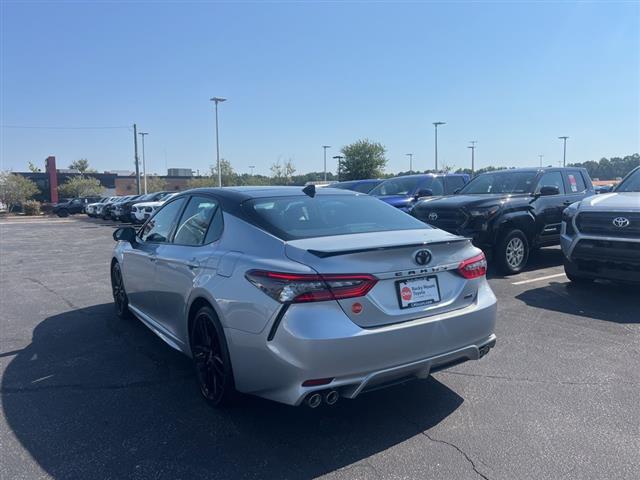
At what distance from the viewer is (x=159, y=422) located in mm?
3488

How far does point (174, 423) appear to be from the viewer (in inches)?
137

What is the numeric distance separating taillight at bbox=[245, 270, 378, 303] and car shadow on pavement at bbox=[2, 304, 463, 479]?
956 mm

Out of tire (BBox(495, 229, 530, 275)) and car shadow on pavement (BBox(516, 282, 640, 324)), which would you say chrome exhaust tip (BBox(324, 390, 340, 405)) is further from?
tire (BBox(495, 229, 530, 275))

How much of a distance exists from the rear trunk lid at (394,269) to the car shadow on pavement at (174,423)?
32.0 inches

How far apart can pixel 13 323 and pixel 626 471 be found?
6.30m

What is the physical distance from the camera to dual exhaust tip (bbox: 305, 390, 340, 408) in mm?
2916

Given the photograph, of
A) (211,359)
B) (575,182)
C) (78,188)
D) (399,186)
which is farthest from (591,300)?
(78,188)

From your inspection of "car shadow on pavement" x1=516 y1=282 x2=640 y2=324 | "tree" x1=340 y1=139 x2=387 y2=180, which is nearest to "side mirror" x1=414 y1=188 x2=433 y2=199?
"car shadow on pavement" x1=516 y1=282 x2=640 y2=324

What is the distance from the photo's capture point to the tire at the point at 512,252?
8.07 m

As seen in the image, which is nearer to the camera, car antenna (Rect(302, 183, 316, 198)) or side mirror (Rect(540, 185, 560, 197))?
car antenna (Rect(302, 183, 316, 198))

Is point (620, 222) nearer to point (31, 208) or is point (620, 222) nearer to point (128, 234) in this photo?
point (128, 234)

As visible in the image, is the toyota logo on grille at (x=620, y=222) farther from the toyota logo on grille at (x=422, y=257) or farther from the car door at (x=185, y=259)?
the car door at (x=185, y=259)

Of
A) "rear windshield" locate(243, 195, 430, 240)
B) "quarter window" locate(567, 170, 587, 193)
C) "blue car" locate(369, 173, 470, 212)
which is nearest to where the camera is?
"rear windshield" locate(243, 195, 430, 240)

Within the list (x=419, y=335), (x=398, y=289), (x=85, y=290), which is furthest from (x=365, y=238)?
(x=85, y=290)
